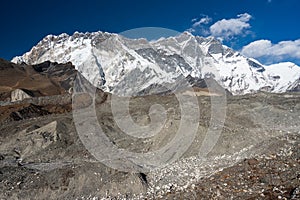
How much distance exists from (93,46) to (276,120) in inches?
6802

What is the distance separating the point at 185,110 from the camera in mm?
24203

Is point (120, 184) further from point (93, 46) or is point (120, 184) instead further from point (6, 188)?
point (93, 46)

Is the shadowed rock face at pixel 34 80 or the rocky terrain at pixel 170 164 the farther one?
the shadowed rock face at pixel 34 80

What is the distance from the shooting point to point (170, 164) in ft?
53.5

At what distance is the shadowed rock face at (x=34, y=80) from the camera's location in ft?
227

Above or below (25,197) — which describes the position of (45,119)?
above

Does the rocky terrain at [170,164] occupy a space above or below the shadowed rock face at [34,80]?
below

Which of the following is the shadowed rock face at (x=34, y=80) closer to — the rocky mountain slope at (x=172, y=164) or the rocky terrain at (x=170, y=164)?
the rocky terrain at (x=170, y=164)

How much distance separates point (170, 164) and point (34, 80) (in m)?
70.3

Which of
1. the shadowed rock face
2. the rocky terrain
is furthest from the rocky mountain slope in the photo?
the shadowed rock face

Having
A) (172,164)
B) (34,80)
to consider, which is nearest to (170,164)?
(172,164)

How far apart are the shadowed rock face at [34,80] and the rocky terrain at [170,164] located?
38052 mm

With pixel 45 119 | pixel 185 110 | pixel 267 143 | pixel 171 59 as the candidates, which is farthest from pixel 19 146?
pixel 171 59

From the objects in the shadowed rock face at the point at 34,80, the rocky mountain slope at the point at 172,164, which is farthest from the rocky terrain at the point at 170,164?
the shadowed rock face at the point at 34,80
